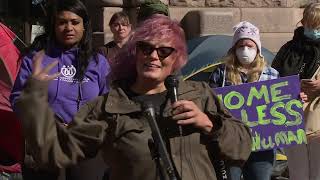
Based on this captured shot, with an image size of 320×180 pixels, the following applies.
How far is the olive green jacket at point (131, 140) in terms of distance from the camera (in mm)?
3236

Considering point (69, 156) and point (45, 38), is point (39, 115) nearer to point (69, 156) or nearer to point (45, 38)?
point (69, 156)

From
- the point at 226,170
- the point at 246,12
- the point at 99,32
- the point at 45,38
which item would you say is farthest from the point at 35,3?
the point at 226,170

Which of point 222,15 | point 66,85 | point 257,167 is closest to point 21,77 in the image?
point 66,85

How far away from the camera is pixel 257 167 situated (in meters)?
6.07

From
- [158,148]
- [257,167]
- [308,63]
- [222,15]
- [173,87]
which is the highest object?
[222,15]

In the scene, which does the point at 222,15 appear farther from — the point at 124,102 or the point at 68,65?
the point at 124,102

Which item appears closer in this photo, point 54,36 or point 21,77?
point 21,77

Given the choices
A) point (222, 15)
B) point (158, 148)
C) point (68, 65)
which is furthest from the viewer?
point (222, 15)

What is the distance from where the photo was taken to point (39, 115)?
9.92 ft

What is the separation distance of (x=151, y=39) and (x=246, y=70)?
268cm

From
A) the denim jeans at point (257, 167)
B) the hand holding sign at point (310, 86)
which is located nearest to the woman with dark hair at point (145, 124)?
→ the denim jeans at point (257, 167)

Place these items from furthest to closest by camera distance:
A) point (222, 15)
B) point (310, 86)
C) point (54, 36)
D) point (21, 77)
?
point (222, 15) → point (310, 86) → point (54, 36) → point (21, 77)

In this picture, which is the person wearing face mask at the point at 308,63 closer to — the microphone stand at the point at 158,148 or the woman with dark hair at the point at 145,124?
the woman with dark hair at the point at 145,124

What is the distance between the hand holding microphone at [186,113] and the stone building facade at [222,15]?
6.49 m
